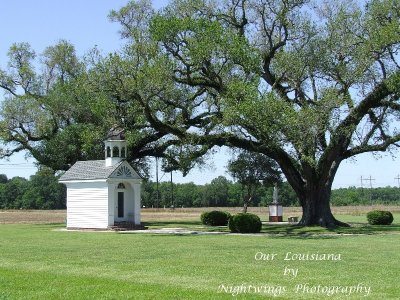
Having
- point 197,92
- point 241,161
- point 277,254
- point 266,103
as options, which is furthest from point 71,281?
point 241,161

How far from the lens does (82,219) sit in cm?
4300

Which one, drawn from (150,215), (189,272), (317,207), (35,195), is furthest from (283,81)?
(35,195)

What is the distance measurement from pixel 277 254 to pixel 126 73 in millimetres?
17734

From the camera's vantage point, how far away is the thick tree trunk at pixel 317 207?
40.1 metres

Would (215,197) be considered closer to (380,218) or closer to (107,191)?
(380,218)

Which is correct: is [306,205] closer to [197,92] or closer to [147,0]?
[197,92]

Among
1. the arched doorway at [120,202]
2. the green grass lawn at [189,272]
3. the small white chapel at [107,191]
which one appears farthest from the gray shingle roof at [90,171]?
the green grass lawn at [189,272]

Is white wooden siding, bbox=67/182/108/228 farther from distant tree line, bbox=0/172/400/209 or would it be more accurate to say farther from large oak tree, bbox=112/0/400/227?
distant tree line, bbox=0/172/400/209

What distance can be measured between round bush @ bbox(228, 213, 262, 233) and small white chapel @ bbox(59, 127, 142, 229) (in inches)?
344

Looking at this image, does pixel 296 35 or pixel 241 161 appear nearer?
pixel 296 35

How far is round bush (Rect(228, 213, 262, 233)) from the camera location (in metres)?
35.8

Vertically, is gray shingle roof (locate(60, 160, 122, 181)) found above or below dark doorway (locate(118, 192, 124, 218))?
above

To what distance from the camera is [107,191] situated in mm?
42062

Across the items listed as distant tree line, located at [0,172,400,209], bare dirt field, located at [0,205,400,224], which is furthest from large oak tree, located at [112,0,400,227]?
distant tree line, located at [0,172,400,209]
